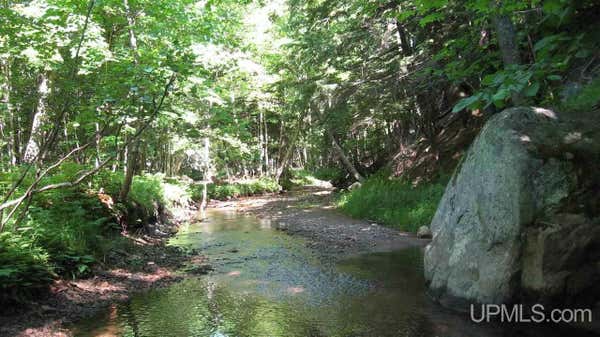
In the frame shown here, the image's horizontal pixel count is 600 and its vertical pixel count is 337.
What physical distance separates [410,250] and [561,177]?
474cm

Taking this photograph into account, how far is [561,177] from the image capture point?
5.02 m

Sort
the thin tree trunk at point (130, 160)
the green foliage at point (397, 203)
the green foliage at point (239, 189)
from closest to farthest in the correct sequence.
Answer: the thin tree trunk at point (130, 160)
the green foliage at point (397, 203)
the green foliage at point (239, 189)

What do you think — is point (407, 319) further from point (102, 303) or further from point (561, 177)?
point (102, 303)

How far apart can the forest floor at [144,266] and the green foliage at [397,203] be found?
47 centimetres

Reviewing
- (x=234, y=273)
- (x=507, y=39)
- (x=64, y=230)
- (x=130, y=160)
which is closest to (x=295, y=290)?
(x=234, y=273)

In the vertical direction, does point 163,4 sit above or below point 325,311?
above

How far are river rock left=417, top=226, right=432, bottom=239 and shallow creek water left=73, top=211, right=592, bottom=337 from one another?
5.56 feet

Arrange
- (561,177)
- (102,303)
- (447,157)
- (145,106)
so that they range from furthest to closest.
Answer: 1. (447,157)
2. (145,106)
3. (102,303)
4. (561,177)

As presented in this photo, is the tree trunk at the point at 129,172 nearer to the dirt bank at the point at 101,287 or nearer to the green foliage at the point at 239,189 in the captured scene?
the dirt bank at the point at 101,287

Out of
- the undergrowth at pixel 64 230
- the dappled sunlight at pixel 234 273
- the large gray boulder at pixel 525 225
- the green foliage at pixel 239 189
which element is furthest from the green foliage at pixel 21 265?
the green foliage at pixel 239 189

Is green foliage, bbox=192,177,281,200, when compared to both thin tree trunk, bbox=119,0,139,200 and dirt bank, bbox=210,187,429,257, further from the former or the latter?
thin tree trunk, bbox=119,0,139,200

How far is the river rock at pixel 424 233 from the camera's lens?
35.1ft

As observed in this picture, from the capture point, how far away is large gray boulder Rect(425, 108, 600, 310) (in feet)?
16.2

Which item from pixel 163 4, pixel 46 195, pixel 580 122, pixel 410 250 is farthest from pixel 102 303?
pixel 163 4
